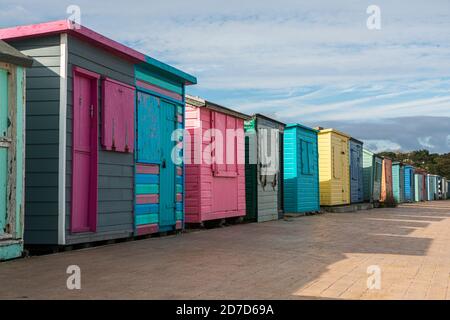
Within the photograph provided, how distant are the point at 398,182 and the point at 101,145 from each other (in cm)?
3221

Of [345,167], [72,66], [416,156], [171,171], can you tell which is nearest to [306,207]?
[345,167]

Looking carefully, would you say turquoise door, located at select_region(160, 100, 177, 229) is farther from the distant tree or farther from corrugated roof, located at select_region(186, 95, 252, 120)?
the distant tree

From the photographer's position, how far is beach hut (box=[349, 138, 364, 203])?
24.5m

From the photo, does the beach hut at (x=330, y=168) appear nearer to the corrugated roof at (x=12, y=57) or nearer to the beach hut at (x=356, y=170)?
the beach hut at (x=356, y=170)

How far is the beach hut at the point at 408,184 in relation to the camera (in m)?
39.8

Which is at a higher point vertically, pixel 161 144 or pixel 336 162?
pixel 336 162

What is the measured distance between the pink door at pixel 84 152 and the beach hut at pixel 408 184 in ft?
115

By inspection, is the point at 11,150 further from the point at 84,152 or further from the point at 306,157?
the point at 306,157

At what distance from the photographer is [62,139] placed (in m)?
7.36

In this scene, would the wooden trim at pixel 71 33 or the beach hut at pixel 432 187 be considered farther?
the beach hut at pixel 432 187

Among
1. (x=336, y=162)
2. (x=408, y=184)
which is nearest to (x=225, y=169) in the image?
(x=336, y=162)
